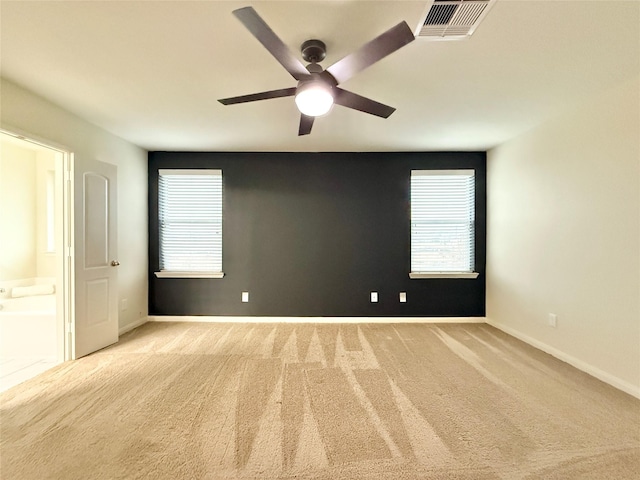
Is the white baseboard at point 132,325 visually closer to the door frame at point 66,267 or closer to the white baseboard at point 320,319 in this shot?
the white baseboard at point 320,319

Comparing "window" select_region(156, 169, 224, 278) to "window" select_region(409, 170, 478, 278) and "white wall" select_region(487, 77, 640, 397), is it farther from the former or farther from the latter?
"white wall" select_region(487, 77, 640, 397)

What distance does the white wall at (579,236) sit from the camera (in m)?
2.34

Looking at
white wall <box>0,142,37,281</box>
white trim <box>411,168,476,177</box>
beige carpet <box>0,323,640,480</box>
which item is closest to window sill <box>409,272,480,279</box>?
beige carpet <box>0,323,640,480</box>

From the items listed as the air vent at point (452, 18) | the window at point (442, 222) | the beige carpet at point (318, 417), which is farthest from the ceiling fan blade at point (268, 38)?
the window at point (442, 222)

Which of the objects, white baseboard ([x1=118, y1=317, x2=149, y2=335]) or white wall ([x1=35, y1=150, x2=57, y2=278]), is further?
white wall ([x1=35, y1=150, x2=57, y2=278])

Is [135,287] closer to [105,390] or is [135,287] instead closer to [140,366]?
[140,366]

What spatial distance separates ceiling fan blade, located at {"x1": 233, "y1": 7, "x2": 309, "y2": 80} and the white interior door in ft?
8.76

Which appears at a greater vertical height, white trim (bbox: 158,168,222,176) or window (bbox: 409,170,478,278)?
white trim (bbox: 158,168,222,176)

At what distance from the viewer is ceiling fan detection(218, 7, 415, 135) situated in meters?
1.36

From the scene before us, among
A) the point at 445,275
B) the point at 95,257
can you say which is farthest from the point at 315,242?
the point at 95,257

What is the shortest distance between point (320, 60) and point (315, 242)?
2.66 metres

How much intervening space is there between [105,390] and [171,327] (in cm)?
166

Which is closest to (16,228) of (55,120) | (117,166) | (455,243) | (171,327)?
(117,166)

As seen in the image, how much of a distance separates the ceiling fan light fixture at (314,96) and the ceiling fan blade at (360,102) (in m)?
0.12
